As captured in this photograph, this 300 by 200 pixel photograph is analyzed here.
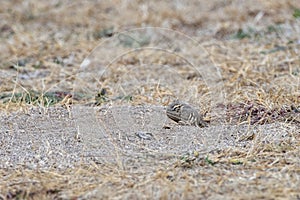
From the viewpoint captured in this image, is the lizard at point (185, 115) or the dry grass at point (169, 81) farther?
the lizard at point (185, 115)

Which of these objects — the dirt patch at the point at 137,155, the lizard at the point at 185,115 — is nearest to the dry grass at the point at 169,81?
the dirt patch at the point at 137,155

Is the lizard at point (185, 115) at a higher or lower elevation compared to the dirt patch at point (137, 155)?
higher

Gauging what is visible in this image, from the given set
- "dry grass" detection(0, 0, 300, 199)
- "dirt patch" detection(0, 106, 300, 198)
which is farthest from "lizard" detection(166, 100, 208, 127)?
"dry grass" detection(0, 0, 300, 199)

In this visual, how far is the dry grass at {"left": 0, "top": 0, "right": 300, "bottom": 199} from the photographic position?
98.6 inches

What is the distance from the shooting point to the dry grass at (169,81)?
2.50 meters

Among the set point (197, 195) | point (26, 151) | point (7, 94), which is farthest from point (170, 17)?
point (197, 195)

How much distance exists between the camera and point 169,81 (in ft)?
14.0

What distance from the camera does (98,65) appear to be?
15.6 feet

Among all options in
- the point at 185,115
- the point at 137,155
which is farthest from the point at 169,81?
the point at 137,155

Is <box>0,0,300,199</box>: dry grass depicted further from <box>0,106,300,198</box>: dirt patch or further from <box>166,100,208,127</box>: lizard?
<box>166,100,208,127</box>: lizard

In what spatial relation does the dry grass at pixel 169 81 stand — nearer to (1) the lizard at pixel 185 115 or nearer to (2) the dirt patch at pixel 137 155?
(2) the dirt patch at pixel 137 155

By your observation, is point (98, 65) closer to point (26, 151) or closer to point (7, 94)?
point (7, 94)

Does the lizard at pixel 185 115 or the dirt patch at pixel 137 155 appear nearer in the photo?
the dirt patch at pixel 137 155

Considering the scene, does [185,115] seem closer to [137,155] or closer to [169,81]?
[137,155]
